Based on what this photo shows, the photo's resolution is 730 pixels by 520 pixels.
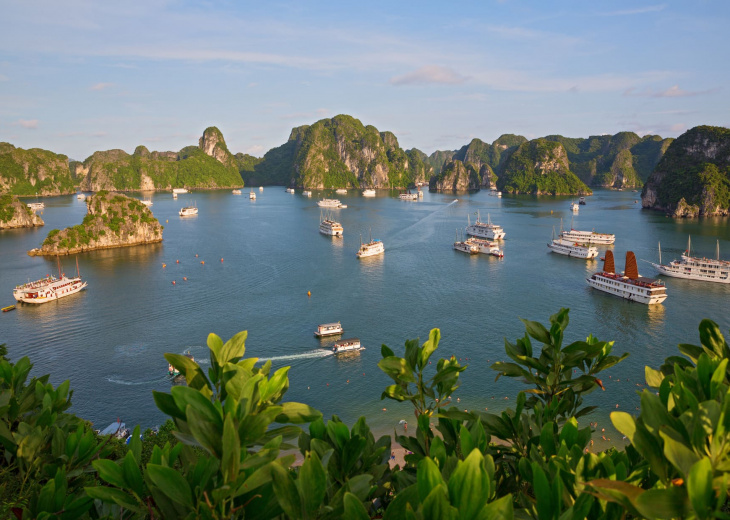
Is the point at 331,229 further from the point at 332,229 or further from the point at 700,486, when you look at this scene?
the point at 700,486

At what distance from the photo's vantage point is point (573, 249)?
68.8m

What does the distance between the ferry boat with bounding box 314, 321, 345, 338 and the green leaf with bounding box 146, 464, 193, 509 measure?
117 feet

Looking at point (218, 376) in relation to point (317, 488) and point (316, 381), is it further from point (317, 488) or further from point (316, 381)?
point (316, 381)

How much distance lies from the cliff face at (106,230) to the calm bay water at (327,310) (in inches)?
147

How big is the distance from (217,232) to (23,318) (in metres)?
50.4

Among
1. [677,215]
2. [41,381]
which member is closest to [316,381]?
[41,381]

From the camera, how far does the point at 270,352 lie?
35.1 m

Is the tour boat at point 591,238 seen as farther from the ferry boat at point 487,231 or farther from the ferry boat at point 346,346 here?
the ferry boat at point 346,346

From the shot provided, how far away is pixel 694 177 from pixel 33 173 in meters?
219

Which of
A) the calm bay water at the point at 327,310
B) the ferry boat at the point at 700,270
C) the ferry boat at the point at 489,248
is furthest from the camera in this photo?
the ferry boat at the point at 489,248

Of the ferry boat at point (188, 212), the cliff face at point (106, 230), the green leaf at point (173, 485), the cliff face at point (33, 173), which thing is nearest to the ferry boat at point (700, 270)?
the green leaf at point (173, 485)

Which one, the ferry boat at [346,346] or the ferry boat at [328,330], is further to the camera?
the ferry boat at [328,330]

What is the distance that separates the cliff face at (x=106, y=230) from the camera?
71.5 meters

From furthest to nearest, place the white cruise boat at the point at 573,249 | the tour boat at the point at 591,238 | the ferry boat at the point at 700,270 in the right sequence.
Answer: the tour boat at the point at 591,238
the white cruise boat at the point at 573,249
the ferry boat at the point at 700,270
